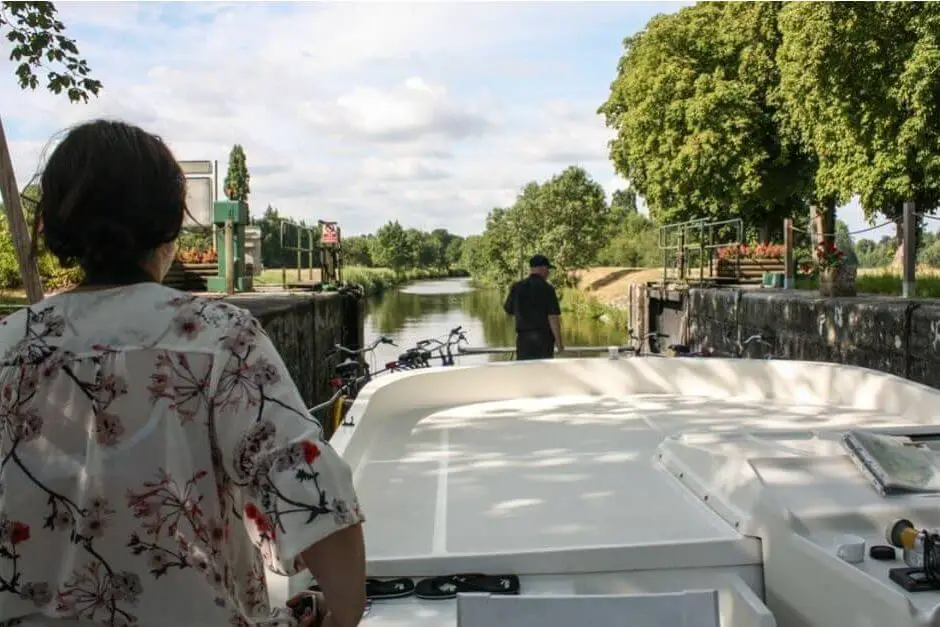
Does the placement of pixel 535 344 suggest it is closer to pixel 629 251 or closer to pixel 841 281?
pixel 841 281

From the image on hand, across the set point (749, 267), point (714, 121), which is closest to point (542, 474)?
point (749, 267)

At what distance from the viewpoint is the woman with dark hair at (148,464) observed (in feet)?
3.13

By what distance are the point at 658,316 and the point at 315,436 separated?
715 inches

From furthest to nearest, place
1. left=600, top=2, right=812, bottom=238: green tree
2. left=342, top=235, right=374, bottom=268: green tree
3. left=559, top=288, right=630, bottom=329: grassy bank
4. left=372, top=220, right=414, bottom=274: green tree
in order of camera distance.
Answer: left=372, top=220, right=414, bottom=274: green tree → left=342, top=235, right=374, bottom=268: green tree → left=559, top=288, right=630, bottom=329: grassy bank → left=600, top=2, right=812, bottom=238: green tree

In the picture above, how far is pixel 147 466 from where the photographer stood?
0.95m

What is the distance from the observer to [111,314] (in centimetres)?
100

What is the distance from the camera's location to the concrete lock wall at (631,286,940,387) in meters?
7.15

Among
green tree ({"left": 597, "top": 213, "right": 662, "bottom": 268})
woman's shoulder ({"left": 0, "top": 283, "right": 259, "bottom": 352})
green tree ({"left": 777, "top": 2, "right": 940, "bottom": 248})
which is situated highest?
green tree ({"left": 777, "top": 2, "right": 940, "bottom": 248})

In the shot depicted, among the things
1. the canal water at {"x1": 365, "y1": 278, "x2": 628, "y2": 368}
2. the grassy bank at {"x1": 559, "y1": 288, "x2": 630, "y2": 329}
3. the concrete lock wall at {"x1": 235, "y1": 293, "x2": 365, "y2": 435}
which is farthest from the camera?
the grassy bank at {"x1": 559, "y1": 288, "x2": 630, "y2": 329}

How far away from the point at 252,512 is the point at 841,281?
32.5 ft

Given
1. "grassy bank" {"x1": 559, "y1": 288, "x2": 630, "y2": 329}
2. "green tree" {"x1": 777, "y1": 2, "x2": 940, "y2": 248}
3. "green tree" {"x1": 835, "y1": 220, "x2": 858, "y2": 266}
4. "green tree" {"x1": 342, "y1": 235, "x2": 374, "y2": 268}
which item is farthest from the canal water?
"green tree" {"x1": 342, "y1": 235, "x2": 374, "y2": 268}

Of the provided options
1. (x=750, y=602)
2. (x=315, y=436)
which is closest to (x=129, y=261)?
(x=315, y=436)

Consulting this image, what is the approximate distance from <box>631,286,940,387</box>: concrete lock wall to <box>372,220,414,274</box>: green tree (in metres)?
75.1

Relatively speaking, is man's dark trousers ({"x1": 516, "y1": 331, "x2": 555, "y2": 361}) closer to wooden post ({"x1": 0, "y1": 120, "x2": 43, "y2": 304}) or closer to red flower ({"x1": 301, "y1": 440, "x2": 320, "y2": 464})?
wooden post ({"x1": 0, "y1": 120, "x2": 43, "y2": 304})
